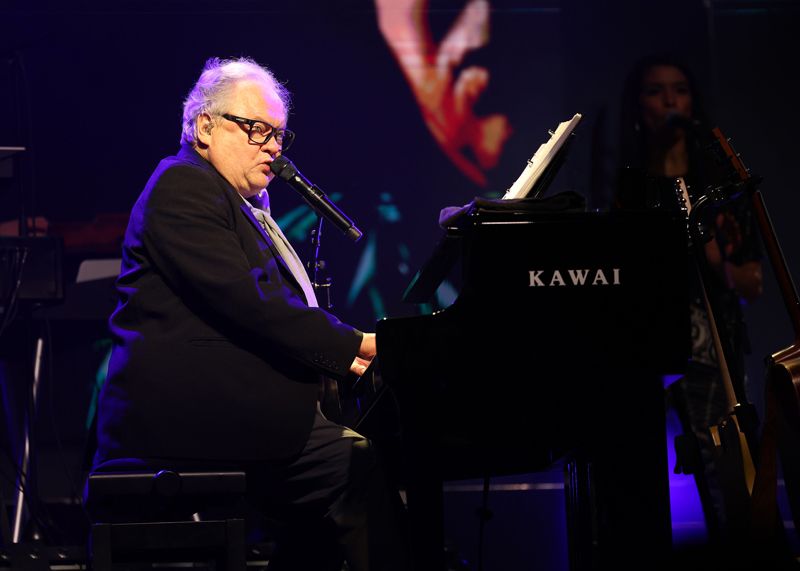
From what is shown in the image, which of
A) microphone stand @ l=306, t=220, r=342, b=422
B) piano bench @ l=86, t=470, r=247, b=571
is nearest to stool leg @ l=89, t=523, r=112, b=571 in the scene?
piano bench @ l=86, t=470, r=247, b=571

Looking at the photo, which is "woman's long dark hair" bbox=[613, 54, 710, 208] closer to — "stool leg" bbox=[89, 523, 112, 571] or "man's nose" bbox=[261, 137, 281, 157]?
"man's nose" bbox=[261, 137, 281, 157]

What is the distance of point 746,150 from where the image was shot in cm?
479

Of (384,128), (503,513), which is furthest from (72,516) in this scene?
(384,128)

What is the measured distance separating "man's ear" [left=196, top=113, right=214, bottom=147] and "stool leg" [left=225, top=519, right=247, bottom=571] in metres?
1.03

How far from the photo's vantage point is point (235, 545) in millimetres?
2223

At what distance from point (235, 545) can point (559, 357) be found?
0.80 meters

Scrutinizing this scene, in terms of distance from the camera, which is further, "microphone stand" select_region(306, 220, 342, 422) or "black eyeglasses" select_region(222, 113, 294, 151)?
"microphone stand" select_region(306, 220, 342, 422)

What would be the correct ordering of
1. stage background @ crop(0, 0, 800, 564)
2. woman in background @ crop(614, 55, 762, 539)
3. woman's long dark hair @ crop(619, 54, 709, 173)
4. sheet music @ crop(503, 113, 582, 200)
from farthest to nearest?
stage background @ crop(0, 0, 800, 564), woman's long dark hair @ crop(619, 54, 709, 173), woman in background @ crop(614, 55, 762, 539), sheet music @ crop(503, 113, 582, 200)

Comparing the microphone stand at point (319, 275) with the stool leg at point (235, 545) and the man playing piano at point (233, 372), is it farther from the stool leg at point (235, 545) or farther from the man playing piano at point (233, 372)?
the stool leg at point (235, 545)

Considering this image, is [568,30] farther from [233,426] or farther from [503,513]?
[233,426]

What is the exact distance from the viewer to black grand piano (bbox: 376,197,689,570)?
2033 millimetres

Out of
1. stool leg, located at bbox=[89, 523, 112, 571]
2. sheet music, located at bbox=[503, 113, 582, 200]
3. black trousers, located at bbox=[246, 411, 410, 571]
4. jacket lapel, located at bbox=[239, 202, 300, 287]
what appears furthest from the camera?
jacket lapel, located at bbox=[239, 202, 300, 287]

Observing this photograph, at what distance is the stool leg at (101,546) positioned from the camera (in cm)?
215

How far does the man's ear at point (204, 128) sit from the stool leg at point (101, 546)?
41.2 inches
